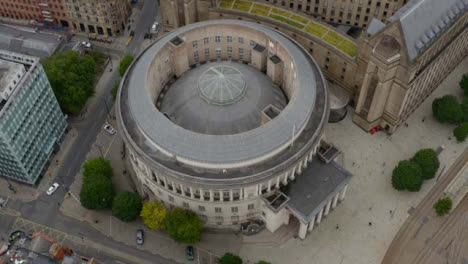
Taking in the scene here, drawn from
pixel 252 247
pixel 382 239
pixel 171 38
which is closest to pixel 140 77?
pixel 171 38

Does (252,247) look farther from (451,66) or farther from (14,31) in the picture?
(14,31)

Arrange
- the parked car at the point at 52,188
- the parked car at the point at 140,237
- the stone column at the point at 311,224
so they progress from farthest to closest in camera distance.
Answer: the parked car at the point at 52,188 → the parked car at the point at 140,237 → the stone column at the point at 311,224

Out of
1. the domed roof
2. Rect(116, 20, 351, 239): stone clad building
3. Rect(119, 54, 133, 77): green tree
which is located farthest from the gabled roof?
Rect(119, 54, 133, 77): green tree

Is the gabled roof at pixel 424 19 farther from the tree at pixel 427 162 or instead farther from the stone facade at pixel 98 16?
the stone facade at pixel 98 16

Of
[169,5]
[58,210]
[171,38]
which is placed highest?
[169,5]

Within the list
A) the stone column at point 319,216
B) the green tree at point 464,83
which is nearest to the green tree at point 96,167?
the stone column at point 319,216

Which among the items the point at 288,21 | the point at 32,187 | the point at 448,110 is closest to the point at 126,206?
the point at 32,187
